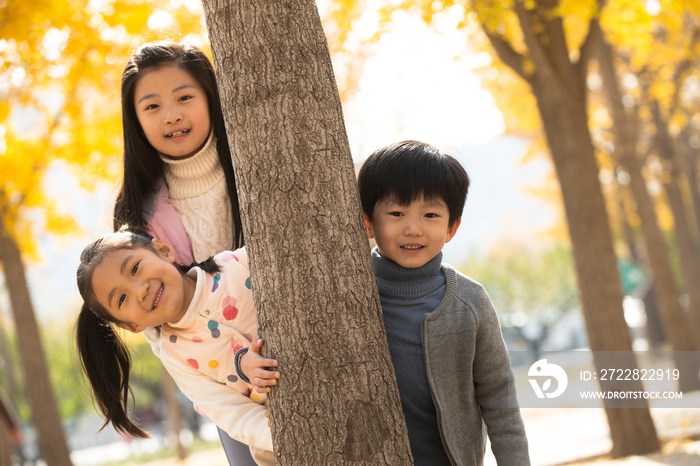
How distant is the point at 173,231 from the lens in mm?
2160

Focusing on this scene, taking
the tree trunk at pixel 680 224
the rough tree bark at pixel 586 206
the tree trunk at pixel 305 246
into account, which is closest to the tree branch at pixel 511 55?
the rough tree bark at pixel 586 206

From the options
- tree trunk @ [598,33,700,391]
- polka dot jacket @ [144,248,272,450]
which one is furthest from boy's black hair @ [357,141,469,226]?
tree trunk @ [598,33,700,391]

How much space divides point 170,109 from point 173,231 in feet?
1.34

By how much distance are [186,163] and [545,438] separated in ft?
21.2

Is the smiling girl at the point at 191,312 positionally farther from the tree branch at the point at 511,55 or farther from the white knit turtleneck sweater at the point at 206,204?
the tree branch at the point at 511,55

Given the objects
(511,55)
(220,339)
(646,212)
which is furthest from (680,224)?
(220,339)

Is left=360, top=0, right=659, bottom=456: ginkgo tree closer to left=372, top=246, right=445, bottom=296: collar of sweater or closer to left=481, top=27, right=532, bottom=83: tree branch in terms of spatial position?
left=481, top=27, right=532, bottom=83: tree branch

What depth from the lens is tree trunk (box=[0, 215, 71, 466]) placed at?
662cm

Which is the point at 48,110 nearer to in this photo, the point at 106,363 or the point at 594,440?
the point at 106,363

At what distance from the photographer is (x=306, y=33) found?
169cm

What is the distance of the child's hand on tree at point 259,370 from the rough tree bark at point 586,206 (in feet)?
14.2

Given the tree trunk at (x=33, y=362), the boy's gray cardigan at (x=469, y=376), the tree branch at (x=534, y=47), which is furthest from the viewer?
the tree trunk at (x=33, y=362)

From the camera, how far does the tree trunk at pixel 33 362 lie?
6621 mm

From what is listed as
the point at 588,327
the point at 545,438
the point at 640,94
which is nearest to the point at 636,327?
the point at 640,94
